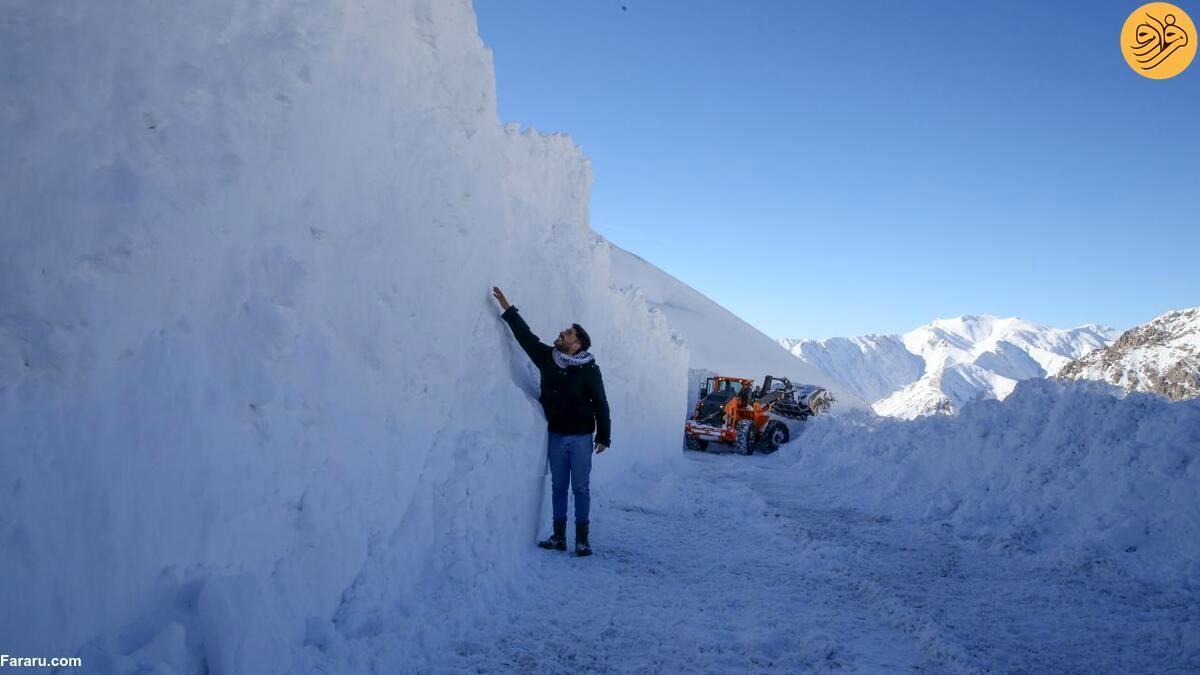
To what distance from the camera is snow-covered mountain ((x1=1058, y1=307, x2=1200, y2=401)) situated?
3159 inches

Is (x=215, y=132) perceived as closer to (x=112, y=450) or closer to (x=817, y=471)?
(x=112, y=450)

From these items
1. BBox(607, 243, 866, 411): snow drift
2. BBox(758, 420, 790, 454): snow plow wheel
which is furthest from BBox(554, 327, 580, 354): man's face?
BBox(607, 243, 866, 411): snow drift

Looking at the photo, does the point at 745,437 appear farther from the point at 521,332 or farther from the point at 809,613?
the point at 809,613

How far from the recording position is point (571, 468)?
623 centimetres

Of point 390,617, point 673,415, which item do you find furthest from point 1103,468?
point 673,415

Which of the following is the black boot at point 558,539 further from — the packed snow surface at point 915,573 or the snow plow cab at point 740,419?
the snow plow cab at point 740,419

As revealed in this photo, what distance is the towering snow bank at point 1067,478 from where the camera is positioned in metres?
6.36

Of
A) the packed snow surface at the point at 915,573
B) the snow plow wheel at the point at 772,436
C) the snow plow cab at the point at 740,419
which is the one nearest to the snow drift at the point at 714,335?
the snow plow cab at the point at 740,419

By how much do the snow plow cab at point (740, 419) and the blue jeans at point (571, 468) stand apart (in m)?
15.3

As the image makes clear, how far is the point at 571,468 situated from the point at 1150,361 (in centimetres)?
10896

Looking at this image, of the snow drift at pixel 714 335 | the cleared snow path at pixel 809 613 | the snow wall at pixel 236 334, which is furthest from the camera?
the snow drift at pixel 714 335

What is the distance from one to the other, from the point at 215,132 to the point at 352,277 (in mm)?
1104

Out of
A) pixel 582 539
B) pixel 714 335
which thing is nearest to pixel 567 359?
pixel 582 539

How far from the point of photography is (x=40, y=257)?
2.38 m
